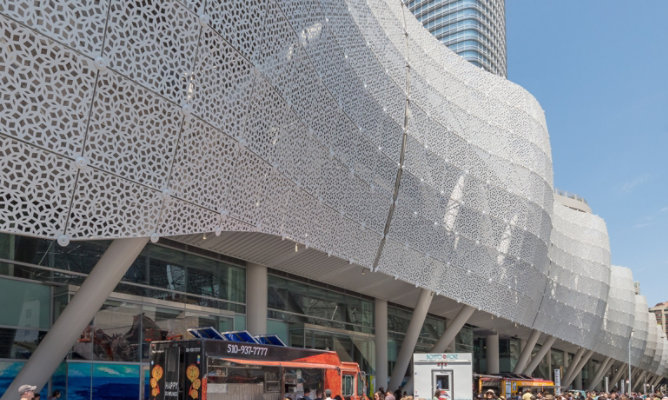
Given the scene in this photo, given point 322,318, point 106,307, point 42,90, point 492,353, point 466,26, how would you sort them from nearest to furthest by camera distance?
point 42,90
point 106,307
point 322,318
point 492,353
point 466,26

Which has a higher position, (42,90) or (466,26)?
(466,26)

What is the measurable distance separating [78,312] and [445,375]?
11558mm

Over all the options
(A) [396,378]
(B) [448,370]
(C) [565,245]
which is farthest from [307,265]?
(C) [565,245]

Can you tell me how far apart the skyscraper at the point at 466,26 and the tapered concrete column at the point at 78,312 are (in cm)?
13352

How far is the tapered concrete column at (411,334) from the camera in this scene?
35.0 meters

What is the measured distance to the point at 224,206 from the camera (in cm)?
1794

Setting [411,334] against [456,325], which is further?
[456,325]

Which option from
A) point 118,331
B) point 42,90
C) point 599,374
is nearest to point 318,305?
point 118,331

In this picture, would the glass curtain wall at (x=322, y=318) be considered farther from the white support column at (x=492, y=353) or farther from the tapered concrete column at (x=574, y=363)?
the tapered concrete column at (x=574, y=363)

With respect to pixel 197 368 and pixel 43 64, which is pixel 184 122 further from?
pixel 197 368

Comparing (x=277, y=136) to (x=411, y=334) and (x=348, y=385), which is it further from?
(x=411, y=334)

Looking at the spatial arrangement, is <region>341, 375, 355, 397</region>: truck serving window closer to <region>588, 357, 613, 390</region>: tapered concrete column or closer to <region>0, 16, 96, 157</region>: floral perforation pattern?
<region>0, 16, 96, 157</region>: floral perforation pattern

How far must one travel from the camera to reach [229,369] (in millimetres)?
16156

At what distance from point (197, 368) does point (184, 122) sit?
5360mm
